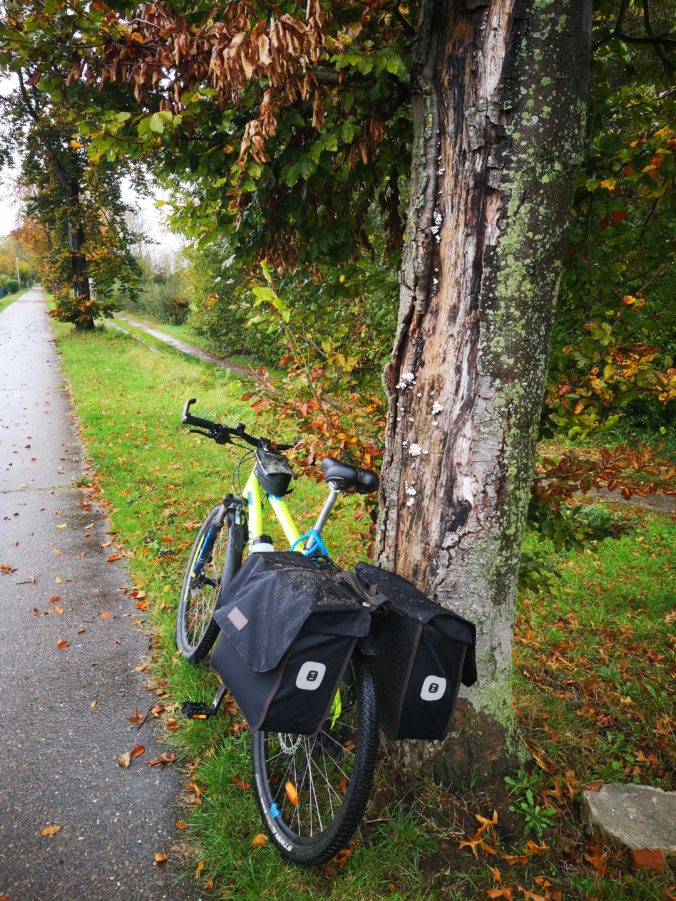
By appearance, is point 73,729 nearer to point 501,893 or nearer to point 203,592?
point 203,592

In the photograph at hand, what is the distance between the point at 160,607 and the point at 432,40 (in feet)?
12.6

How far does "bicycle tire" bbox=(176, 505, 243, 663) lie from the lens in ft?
11.3

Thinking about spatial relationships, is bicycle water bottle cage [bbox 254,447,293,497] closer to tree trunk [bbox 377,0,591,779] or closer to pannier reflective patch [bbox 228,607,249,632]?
tree trunk [bbox 377,0,591,779]

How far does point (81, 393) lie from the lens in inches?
487

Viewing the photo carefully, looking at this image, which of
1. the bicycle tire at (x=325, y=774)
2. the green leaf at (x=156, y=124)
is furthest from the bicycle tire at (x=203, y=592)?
the green leaf at (x=156, y=124)

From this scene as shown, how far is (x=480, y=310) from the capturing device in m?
2.26

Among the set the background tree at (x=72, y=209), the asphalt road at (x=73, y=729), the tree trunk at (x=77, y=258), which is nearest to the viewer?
the asphalt road at (x=73, y=729)

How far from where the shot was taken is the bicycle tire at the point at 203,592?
11.3ft

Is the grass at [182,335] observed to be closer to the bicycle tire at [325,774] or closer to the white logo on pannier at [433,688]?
the bicycle tire at [325,774]

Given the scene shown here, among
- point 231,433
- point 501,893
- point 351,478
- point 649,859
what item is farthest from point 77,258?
point 649,859

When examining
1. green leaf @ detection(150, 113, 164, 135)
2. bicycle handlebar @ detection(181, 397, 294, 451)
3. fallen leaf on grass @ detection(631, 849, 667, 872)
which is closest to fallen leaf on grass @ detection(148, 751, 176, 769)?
bicycle handlebar @ detection(181, 397, 294, 451)

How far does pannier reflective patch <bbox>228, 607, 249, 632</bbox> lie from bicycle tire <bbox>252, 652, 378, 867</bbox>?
0.44 m


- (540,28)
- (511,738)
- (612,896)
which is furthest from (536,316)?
(612,896)

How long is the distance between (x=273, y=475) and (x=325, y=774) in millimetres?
1496
